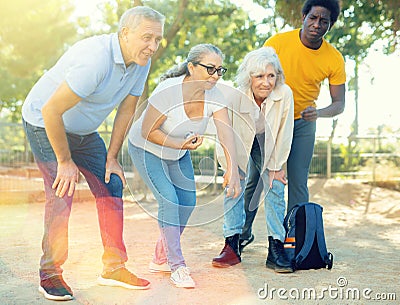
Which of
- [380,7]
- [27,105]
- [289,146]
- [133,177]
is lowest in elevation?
[133,177]

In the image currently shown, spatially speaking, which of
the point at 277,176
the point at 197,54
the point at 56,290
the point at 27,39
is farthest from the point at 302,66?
the point at 27,39

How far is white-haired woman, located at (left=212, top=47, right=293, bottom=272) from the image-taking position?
4.51 meters

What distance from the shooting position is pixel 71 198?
3.68 m

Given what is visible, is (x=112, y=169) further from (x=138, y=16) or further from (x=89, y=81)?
(x=138, y=16)

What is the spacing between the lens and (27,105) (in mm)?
3631

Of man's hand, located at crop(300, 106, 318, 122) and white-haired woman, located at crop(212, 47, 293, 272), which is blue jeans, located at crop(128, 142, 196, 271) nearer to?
white-haired woman, located at crop(212, 47, 293, 272)

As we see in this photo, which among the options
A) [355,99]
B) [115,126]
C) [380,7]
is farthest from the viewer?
[355,99]

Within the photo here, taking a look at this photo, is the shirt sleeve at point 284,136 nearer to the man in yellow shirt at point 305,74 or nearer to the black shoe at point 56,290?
the man in yellow shirt at point 305,74

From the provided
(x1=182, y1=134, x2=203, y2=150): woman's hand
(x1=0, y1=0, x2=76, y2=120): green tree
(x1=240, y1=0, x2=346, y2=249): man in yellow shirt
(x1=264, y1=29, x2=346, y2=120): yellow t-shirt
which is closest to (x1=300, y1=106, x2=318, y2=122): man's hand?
(x1=240, y1=0, x2=346, y2=249): man in yellow shirt

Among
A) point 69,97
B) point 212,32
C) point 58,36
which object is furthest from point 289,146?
point 58,36

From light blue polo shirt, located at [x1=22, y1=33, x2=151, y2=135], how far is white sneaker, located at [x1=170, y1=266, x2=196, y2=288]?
1.05m

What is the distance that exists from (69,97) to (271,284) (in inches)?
71.5

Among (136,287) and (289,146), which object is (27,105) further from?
(289,146)

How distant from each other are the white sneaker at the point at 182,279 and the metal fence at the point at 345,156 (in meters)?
9.69
